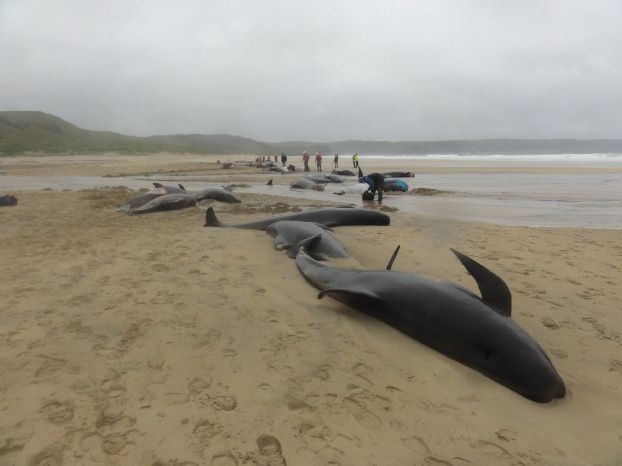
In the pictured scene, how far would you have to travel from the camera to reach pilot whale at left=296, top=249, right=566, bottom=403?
3.08 metres

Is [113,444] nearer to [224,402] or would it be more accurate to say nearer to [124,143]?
[224,402]

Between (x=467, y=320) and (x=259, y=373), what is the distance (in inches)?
75.2

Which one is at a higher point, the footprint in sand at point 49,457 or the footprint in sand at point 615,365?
the footprint in sand at point 49,457

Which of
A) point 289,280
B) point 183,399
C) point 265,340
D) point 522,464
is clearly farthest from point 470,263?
point 183,399

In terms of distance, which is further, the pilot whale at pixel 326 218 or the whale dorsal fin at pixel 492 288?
the pilot whale at pixel 326 218

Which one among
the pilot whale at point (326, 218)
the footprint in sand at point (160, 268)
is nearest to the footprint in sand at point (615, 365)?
the footprint in sand at point (160, 268)

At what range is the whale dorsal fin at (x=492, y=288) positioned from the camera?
361cm

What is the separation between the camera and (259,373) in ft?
9.87

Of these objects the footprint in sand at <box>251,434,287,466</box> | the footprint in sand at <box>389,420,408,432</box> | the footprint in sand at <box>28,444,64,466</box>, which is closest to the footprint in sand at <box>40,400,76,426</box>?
the footprint in sand at <box>28,444,64,466</box>

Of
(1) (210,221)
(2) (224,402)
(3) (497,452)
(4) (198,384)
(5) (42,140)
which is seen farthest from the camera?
(5) (42,140)

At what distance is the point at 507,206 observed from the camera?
12906mm

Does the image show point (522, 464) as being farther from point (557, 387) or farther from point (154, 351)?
point (154, 351)

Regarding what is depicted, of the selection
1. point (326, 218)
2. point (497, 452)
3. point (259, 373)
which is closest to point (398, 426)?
point (497, 452)

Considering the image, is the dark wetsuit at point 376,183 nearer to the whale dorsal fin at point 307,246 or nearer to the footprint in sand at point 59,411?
the whale dorsal fin at point 307,246
